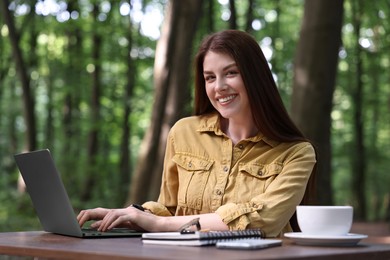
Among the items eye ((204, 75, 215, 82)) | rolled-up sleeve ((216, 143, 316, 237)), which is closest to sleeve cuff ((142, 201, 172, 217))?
rolled-up sleeve ((216, 143, 316, 237))

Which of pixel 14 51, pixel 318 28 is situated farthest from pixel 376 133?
pixel 318 28

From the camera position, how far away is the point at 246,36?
10.1 ft

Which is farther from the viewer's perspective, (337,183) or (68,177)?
(337,183)

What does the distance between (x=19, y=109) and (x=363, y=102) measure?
285 inches

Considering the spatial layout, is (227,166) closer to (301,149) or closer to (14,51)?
(301,149)

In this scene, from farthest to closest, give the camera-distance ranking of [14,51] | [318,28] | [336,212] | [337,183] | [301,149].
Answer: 1. [337,183]
2. [14,51]
3. [318,28]
4. [301,149]
5. [336,212]

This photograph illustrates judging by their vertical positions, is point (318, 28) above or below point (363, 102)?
above

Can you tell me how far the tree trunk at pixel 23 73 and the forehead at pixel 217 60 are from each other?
7.64 metres

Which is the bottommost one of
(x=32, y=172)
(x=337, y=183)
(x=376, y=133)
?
(x=337, y=183)

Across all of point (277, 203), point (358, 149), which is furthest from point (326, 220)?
point (358, 149)

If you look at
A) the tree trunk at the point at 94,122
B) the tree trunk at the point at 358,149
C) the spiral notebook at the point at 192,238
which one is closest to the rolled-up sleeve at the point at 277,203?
the spiral notebook at the point at 192,238

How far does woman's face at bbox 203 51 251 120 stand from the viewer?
3.03 m

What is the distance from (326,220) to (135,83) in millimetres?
14913

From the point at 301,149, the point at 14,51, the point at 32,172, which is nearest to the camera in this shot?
the point at 32,172
